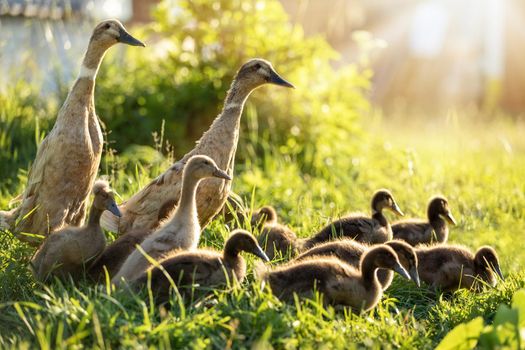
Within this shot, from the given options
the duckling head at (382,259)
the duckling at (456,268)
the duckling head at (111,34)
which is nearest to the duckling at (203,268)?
the duckling head at (382,259)

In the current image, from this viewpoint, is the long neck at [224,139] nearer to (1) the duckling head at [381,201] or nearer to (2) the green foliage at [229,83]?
(1) the duckling head at [381,201]

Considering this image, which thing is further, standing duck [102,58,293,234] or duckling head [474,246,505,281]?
standing duck [102,58,293,234]

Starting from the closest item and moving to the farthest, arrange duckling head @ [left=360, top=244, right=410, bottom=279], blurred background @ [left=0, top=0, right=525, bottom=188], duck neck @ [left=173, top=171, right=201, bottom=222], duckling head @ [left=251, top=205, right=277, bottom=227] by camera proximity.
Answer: duckling head @ [left=360, top=244, right=410, bottom=279]
duck neck @ [left=173, top=171, right=201, bottom=222]
duckling head @ [left=251, top=205, right=277, bottom=227]
blurred background @ [left=0, top=0, right=525, bottom=188]

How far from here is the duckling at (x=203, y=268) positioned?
524 cm

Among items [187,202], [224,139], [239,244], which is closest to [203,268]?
[239,244]

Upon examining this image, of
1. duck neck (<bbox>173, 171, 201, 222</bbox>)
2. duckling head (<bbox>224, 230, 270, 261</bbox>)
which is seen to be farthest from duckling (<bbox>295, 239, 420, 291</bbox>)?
duck neck (<bbox>173, 171, 201, 222</bbox>)

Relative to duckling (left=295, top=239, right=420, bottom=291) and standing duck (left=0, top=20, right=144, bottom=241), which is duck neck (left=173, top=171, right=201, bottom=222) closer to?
duckling (left=295, top=239, right=420, bottom=291)

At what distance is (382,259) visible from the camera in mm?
5535

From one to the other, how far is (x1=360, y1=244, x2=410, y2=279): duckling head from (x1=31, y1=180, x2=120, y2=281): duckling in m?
1.64

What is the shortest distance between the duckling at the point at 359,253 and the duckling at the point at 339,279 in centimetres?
27

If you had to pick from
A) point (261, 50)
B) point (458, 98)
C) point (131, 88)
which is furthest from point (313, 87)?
point (458, 98)

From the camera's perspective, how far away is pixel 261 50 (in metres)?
10.4

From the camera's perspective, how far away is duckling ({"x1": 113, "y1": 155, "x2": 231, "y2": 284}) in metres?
5.54

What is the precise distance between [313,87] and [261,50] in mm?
709
